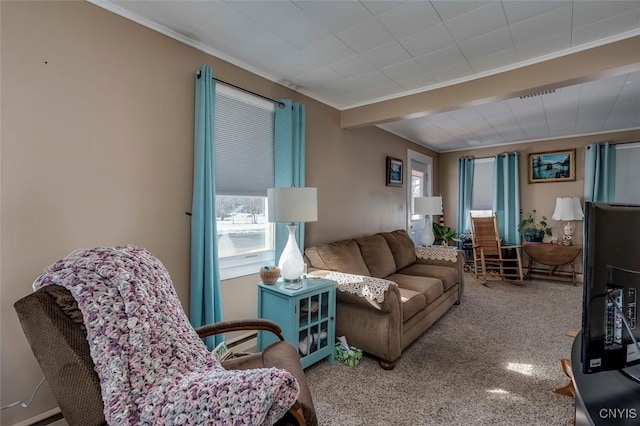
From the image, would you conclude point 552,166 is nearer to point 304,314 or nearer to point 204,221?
point 304,314

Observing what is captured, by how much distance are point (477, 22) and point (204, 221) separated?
2234 millimetres

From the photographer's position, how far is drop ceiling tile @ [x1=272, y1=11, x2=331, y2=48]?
192 cm

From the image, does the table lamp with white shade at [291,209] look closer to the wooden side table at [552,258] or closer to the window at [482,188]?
the wooden side table at [552,258]

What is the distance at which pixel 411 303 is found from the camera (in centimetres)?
249

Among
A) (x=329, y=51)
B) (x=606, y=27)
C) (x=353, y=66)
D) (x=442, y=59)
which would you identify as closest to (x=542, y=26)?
(x=606, y=27)

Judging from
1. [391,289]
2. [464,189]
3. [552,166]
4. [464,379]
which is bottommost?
[464,379]

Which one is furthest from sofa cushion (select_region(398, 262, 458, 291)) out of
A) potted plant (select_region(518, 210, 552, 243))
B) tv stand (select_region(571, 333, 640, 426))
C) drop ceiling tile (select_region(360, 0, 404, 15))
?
drop ceiling tile (select_region(360, 0, 404, 15))

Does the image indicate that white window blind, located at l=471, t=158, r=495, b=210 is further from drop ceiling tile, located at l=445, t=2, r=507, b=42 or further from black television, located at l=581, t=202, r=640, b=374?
black television, located at l=581, t=202, r=640, b=374

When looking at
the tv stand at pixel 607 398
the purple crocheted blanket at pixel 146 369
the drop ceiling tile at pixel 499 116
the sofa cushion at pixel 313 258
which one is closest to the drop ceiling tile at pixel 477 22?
the drop ceiling tile at pixel 499 116

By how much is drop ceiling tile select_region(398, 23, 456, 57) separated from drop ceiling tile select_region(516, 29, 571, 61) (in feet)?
1.81

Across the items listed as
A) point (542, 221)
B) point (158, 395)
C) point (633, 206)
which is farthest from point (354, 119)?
point (542, 221)

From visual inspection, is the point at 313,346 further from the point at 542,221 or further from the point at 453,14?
the point at 542,221

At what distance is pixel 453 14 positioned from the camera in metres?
1.87

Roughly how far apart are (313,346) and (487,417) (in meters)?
1.15
